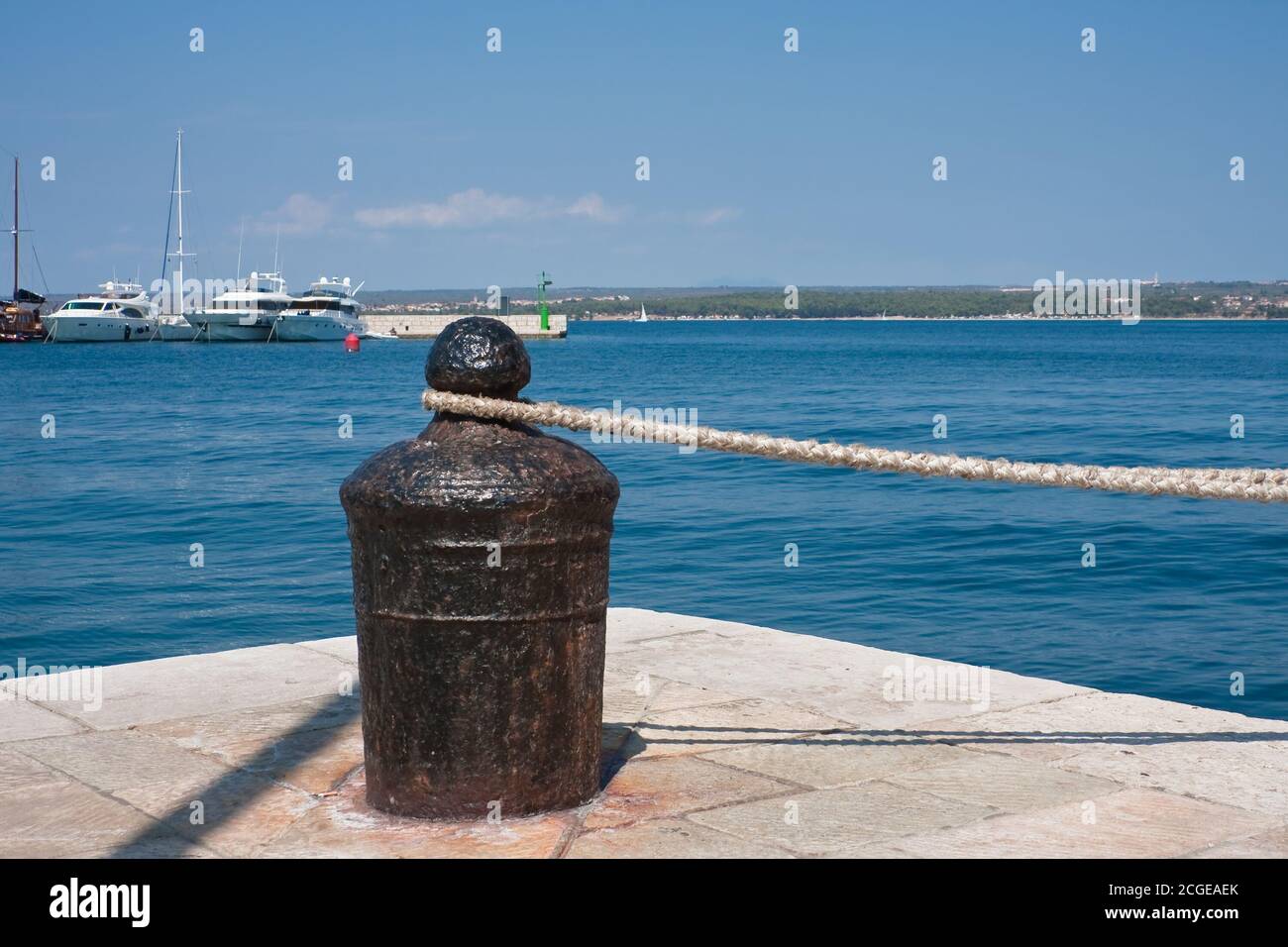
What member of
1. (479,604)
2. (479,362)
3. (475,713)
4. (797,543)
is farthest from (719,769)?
(797,543)

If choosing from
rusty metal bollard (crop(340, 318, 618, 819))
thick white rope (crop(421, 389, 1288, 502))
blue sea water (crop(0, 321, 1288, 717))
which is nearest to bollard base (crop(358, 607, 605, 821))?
rusty metal bollard (crop(340, 318, 618, 819))

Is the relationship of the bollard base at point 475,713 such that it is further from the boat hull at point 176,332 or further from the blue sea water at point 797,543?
the boat hull at point 176,332

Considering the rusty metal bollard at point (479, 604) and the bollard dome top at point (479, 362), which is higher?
the bollard dome top at point (479, 362)

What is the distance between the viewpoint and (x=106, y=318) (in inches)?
3484

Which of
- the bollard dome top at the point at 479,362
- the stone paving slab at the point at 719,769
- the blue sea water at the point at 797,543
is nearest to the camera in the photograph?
the stone paving slab at the point at 719,769

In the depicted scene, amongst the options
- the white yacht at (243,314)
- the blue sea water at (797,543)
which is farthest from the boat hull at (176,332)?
the blue sea water at (797,543)

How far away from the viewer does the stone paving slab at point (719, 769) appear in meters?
3.48

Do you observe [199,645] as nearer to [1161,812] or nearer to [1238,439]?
[1161,812]

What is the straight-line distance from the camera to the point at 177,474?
75.1 feet

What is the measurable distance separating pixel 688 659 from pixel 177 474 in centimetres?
1902

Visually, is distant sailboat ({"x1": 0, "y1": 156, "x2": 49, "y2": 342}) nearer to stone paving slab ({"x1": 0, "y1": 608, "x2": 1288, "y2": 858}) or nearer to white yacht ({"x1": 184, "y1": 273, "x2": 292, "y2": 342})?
white yacht ({"x1": 184, "y1": 273, "x2": 292, "y2": 342})

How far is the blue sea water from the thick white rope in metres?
5.47

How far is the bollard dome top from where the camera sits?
3.69 m
